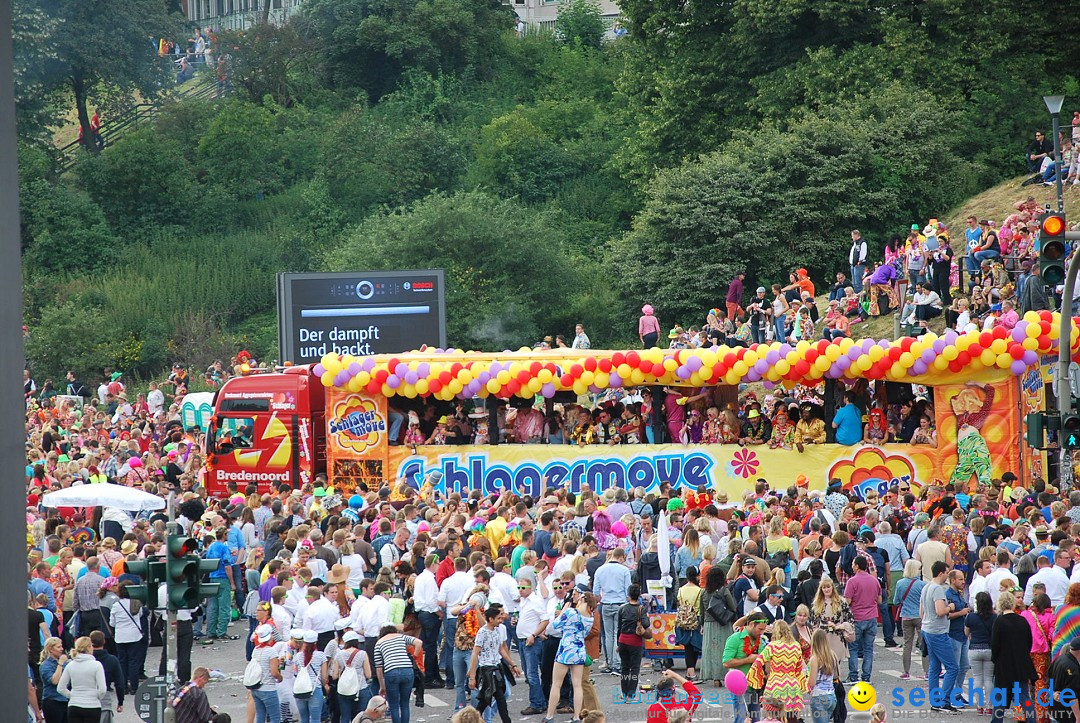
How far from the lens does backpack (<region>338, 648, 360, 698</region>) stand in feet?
44.8

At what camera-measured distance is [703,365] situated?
2302 cm

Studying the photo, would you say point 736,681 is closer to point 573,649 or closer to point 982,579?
point 573,649

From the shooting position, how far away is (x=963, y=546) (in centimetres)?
1705

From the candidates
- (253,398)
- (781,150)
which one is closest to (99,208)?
(781,150)

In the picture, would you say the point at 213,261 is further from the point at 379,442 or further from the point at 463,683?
the point at 463,683

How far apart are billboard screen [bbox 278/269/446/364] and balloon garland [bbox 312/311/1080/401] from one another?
3.10m

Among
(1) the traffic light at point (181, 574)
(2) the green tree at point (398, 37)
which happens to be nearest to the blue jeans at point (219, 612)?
(1) the traffic light at point (181, 574)

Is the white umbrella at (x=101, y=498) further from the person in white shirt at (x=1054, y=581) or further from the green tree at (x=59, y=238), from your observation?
the green tree at (x=59, y=238)

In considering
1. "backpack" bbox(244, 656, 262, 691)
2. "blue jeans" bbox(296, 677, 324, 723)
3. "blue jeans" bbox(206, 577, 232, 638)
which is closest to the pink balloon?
"blue jeans" bbox(296, 677, 324, 723)

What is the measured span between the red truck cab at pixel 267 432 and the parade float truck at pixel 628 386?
0.02m

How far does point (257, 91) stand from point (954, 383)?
49.3 meters

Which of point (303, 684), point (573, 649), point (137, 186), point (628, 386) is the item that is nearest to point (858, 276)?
point (628, 386)

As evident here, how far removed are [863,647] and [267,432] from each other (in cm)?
1345

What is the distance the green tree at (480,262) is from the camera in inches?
1613
